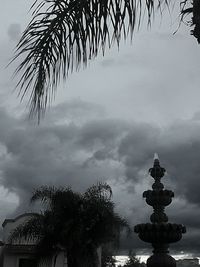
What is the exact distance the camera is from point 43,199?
25.6 metres

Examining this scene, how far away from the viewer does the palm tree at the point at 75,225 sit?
78.2 ft

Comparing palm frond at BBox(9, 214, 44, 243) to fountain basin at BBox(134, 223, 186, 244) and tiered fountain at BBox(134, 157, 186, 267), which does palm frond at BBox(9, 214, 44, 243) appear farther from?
fountain basin at BBox(134, 223, 186, 244)

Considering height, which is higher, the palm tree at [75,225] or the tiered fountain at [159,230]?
the palm tree at [75,225]

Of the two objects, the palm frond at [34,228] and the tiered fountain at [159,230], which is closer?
the tiered fountain at [159,230]

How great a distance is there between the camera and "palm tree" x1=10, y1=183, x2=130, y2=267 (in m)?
23.8

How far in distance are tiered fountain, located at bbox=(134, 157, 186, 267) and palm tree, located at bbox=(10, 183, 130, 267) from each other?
300 inches

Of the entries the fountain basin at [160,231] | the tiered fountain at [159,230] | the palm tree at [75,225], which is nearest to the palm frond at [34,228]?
the palm tree at [75,225]

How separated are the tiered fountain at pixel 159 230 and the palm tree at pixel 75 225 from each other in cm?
763

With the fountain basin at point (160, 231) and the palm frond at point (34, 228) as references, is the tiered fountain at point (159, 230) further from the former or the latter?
the palm frond at point (34, 228)

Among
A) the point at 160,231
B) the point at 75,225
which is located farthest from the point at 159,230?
the point at 75,225

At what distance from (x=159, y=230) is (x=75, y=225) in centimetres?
917

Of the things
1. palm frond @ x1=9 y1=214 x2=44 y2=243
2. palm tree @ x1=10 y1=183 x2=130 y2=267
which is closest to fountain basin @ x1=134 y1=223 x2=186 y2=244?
palm tree @ x1=10 y1=183 x2=130 y2=267

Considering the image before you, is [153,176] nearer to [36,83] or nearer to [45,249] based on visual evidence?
[45,249]

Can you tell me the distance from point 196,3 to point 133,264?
68545mm
